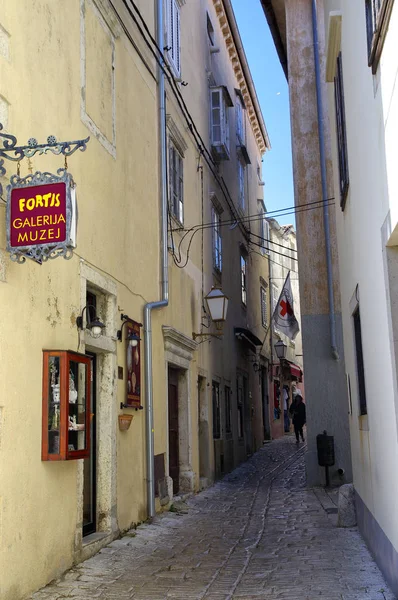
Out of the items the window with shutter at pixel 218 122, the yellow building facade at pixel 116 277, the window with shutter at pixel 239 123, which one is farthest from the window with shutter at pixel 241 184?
the window with shutter at pixel 218 122

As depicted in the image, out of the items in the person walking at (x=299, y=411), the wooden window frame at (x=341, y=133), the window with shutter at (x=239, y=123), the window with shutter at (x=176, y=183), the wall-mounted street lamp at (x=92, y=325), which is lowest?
the person walking at (x=299, y=411)

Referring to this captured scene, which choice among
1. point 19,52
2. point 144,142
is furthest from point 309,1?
point 19,52

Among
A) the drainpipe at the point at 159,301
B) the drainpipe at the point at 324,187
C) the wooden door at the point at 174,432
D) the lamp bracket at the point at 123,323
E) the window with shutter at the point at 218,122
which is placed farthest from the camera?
the window with shutter at the point at 218,122

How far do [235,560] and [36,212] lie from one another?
4090 mm

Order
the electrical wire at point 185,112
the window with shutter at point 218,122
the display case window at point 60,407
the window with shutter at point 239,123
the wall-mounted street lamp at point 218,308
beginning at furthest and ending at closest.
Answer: the window with shutter at point 239,123 → the window with shutter at point 218,122 → the wall-mounted street lamp at point 218,308 → the electrical wire at point 185,112 → the display case window at point 60,407

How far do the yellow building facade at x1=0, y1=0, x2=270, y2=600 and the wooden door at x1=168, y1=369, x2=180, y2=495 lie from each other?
0.05m

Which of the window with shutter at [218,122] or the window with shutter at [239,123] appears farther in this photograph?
the window with shutter at [239,123]

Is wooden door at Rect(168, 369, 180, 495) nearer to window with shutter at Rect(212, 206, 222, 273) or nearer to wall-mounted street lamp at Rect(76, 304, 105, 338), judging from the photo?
window with shutter at Rect(212, 206, 222, 273)

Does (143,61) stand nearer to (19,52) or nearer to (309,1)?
(19,52)

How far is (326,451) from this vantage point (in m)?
13.2

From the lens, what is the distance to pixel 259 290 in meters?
25.9

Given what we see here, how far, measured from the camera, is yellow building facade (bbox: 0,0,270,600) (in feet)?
19.3

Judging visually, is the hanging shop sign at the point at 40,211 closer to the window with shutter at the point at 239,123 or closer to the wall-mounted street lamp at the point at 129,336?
the wall-mounted street lamp at the point at 129,336

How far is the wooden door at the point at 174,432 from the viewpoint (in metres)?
12.1
